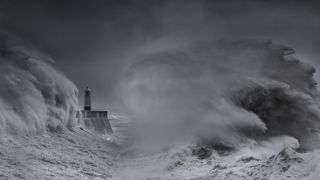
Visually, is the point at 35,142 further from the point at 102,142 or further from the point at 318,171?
the point at 318,171

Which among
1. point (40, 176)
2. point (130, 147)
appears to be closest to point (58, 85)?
point (130, 147)

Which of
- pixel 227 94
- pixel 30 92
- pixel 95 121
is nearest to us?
pixel 30 92

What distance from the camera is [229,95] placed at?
19.0m

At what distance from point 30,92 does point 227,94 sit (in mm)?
7327

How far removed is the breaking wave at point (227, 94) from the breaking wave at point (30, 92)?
118 inches

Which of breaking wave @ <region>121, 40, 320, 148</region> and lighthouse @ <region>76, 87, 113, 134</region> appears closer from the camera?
breaking wave @ <region>121, 40, 320, 148</region>

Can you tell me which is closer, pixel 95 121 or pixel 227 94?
pixel 227 94

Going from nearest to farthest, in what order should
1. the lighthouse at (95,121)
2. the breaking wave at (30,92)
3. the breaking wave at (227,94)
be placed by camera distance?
the breaking wave at (30,92)
the breaking wave at (227,94)
the lighthouse at (95,121)

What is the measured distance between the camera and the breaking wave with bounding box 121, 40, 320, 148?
1739 cm

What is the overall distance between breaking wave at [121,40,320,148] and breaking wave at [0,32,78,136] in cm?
301

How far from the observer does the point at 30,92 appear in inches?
615

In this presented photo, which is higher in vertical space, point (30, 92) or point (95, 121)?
point (95, 121)

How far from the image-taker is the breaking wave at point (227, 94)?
17.4 meters

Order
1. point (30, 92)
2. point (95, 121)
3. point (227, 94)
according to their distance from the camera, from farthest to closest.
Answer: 1. point (95, 121)
2. point (227, 94)
3. point (30, 92)
